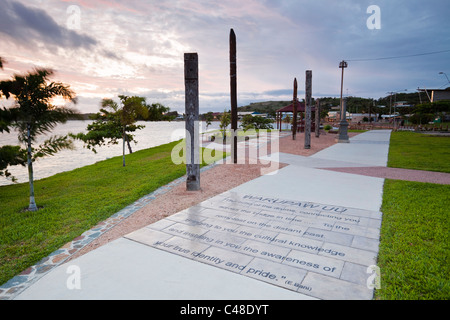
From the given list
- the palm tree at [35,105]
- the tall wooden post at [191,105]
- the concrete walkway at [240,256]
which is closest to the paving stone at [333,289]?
the concrete walkway at [240,256]

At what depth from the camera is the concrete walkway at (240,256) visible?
3248mm

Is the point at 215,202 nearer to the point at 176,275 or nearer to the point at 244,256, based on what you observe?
the point at 244,256

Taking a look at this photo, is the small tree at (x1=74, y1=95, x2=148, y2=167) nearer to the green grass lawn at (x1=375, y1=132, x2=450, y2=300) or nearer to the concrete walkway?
the concrete walkway

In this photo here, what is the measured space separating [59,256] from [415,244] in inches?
230

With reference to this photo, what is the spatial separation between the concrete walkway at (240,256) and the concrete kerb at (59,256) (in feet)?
0.76

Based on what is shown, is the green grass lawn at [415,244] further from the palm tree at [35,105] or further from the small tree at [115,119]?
the small tree at [115,119]

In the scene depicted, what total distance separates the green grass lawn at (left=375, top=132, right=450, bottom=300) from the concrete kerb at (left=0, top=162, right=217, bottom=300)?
4.54 metres

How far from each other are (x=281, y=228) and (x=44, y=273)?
12.8ft

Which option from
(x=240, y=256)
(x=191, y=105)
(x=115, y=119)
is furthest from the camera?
(x=115, y=119)

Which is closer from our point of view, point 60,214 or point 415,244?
point 415,244

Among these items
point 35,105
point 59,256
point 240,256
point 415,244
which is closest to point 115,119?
point 35,105

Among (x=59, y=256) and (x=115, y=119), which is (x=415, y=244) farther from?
(x=115, y=119)

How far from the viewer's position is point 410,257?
3912 millimetres

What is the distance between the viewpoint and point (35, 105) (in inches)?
264
